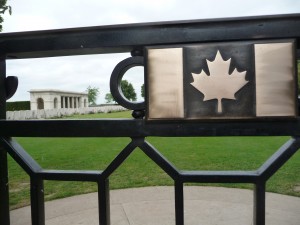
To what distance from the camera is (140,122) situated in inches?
48.4

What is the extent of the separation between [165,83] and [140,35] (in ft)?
0.80

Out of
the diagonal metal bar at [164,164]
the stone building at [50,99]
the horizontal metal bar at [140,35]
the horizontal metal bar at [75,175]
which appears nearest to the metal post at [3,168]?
the horizontal metal bar at [140,35]

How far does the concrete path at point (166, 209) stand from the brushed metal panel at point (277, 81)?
2.49m

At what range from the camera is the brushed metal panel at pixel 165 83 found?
3.83 ft

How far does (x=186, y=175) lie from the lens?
1.16 metres

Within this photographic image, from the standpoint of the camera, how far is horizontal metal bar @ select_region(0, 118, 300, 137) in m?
1.14

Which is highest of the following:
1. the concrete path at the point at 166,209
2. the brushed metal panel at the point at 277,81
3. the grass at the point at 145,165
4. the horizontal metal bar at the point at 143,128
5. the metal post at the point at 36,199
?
the brushed metal panel at the point at 277,81

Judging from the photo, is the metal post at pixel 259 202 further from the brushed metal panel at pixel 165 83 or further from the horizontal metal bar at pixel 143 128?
the brushed metal panel at pixel 165 83

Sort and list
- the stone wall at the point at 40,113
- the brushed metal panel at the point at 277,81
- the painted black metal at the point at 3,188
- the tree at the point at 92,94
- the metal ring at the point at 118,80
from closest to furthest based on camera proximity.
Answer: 1. the brushed metal panel at the point at 277,81
2. the metal ring at the point at 118,80
3. the painted black metal at the point at 3,188
4. the stone wall at the point at 40,113
5. the tree at the point at 92,94

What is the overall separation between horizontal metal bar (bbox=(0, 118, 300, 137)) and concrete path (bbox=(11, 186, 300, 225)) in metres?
2.38

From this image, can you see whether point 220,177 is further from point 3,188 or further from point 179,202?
point 3,188

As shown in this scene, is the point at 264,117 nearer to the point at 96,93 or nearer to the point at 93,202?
the point at 93,202

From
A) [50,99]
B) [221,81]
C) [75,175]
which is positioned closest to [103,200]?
[75,175]

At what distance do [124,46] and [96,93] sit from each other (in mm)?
101862
